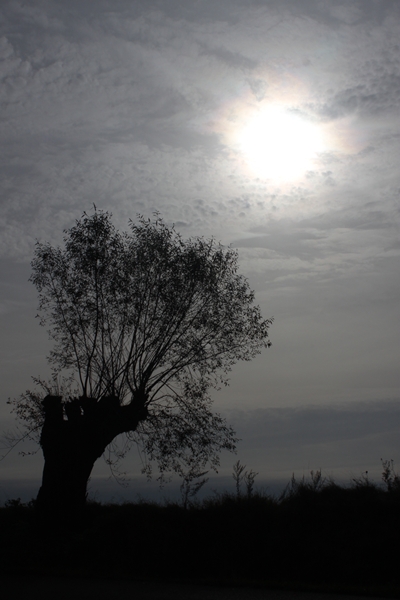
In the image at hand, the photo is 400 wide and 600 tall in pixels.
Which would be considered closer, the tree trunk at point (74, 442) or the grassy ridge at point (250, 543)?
the grassy ridge at point (250, 543)

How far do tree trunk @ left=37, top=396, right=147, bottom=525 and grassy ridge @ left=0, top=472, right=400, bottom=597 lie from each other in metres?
1.68

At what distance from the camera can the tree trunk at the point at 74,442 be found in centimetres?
1869

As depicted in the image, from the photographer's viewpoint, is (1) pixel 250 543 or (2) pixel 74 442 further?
(2) pixel 74 442

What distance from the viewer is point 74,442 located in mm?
19484

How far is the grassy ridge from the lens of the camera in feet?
43.8

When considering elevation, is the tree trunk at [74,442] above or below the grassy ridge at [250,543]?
above

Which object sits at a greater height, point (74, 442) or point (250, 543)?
point (74, 442)

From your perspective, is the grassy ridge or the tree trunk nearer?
the grassy ridge

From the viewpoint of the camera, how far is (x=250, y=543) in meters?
14.6

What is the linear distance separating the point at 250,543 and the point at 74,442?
7.84 meters

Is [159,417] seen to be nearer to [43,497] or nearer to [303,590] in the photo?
[43,497]

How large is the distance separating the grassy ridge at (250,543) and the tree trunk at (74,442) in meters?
1.68

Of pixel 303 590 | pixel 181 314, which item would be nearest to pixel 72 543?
pixel 303 590

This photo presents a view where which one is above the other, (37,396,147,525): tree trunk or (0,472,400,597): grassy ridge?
(37,396,147,525): tree trunk
